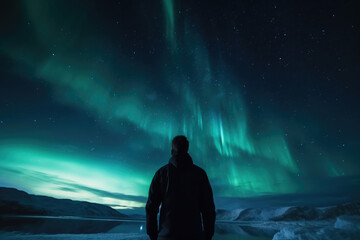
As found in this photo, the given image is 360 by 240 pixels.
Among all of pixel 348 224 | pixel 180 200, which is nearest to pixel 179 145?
pixel 180 200

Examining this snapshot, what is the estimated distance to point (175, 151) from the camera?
2.91 m

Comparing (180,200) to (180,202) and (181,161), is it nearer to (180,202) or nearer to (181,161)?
(180,202)

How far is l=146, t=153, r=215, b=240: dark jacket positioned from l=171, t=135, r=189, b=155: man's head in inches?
2.5

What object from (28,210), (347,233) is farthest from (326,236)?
(28,210)

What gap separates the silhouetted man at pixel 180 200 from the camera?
267 cm

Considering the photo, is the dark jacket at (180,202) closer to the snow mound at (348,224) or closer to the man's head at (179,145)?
the man's head at (179,145)

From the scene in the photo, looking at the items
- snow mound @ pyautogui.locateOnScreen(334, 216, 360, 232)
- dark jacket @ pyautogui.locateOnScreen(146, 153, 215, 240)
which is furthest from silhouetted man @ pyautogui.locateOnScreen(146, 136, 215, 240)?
snow mound @ pyautogui.locateOnScreen(334, 216, 360, 232)

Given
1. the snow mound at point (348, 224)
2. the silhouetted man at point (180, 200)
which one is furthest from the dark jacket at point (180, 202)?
the snow mound at point (348, 224)

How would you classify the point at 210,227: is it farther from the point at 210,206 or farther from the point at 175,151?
the point at 175,151

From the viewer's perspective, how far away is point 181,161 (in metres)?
2.83

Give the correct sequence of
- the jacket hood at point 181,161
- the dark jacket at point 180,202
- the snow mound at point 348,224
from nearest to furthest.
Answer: the dark jacket at point 180,202
the jacket hood at point 181,161
the snow mound at point 348,224

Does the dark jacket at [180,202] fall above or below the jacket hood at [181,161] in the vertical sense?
below

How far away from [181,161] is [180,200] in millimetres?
509

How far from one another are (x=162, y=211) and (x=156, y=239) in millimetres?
370
